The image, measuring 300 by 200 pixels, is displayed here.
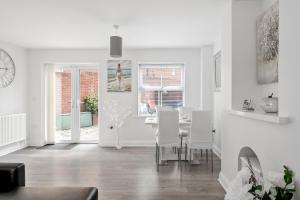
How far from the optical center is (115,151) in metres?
5.74

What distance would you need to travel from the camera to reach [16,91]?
5.94 meters

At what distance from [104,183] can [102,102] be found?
3.07m

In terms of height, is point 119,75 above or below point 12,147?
above

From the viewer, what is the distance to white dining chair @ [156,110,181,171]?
4.27 metres

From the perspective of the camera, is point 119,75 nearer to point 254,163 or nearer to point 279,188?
point 254,163

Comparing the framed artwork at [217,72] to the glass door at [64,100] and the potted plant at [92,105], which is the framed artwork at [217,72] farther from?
the glass door at [64,100]

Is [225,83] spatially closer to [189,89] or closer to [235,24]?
[235,24]

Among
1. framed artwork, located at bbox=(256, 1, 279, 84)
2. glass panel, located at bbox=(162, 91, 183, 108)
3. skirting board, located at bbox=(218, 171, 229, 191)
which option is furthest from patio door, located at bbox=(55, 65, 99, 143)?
framed artwork, located at bbox=(256, 1, 279, 84)

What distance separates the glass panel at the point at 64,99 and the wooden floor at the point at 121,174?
1.23 meters

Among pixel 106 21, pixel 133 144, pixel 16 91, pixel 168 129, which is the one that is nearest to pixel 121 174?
pixel 168 129

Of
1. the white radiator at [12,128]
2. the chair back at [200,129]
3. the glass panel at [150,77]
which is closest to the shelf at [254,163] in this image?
the chair back at [200,129]

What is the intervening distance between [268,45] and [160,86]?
13.1 ft

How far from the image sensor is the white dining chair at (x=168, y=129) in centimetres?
427

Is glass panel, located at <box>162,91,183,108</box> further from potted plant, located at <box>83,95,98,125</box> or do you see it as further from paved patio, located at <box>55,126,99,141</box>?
paved patio, located at <box>55,126,99,141</box>
